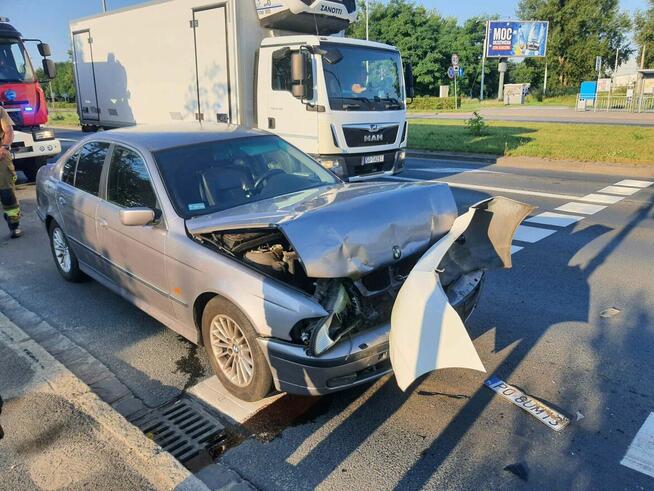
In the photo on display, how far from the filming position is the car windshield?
4.07 metres

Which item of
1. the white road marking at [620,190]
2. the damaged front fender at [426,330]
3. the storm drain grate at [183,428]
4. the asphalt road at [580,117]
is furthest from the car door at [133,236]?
the asphalt road at [580,117]

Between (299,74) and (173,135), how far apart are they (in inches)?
171

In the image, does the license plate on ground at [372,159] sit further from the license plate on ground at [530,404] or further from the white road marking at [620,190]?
the license plate on ground at [530,404]

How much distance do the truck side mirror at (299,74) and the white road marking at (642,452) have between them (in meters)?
6.83

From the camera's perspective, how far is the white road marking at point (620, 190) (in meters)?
10.2

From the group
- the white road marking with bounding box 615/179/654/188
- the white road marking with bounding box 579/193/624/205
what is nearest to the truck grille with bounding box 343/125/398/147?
the white road marking with bounding box 579/193/624/205

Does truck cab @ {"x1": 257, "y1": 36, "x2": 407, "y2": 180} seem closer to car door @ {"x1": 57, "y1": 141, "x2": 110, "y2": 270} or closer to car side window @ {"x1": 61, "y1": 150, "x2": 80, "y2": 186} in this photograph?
car side window @ {"x1": 61, "y1": 150, "x2": 80, "y2": 186}

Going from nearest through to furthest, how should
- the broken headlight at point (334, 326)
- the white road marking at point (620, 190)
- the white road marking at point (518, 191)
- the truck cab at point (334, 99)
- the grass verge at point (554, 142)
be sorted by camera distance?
the broken headlight at point (334, 326) → the truck cab at point (334, 99) → the white road marking at point (518, 191) → the white road marking at point (620, 190) → the grass verge at point (554, 142)

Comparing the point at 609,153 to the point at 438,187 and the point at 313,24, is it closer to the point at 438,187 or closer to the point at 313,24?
the point at 313,24

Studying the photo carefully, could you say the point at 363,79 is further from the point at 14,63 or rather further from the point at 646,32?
the point at 646,32

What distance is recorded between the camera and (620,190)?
416 inches

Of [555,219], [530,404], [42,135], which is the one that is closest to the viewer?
[530,404]

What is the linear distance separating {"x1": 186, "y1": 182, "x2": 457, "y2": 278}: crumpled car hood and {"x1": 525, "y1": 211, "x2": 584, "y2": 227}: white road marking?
15.3 ft

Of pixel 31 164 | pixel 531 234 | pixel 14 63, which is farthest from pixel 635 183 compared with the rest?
pixel 14 63
